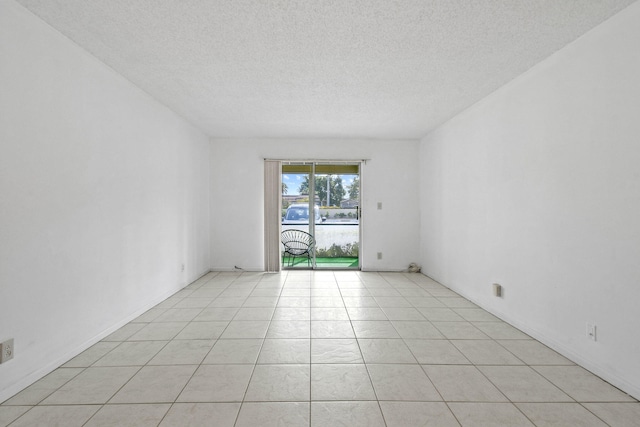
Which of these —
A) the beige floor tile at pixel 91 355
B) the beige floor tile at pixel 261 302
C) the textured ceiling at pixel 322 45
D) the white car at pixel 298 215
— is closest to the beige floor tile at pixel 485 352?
the beige floor tile at pixel 261 302

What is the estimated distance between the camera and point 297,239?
224 inches

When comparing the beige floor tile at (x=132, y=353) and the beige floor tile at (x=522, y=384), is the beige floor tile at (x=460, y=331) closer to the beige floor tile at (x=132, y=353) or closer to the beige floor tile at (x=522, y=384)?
the beige floor tile at (x=522, y=384)

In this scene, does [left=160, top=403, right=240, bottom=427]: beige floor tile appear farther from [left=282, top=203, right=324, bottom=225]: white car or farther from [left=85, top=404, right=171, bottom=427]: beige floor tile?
[left=282, top=203, right=324, bottom=225]: white car

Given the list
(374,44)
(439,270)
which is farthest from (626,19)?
(439,270)

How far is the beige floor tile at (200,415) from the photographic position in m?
1.54

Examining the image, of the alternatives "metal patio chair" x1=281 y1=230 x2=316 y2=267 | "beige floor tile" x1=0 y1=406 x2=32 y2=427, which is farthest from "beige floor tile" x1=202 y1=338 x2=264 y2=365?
"metal patio chair" x1=281 y1=230 x2=316 y2=267

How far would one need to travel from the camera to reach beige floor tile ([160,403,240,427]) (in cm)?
154

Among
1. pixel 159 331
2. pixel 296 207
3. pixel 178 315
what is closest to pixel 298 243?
pixel 296 207

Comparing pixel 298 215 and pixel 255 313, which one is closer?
pixel 255 313

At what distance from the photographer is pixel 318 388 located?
184cm

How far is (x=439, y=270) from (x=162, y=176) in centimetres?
413

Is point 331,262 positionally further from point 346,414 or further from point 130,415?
point 130,415

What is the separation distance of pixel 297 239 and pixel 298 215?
47 cm

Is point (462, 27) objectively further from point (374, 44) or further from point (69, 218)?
point (69, 218)
